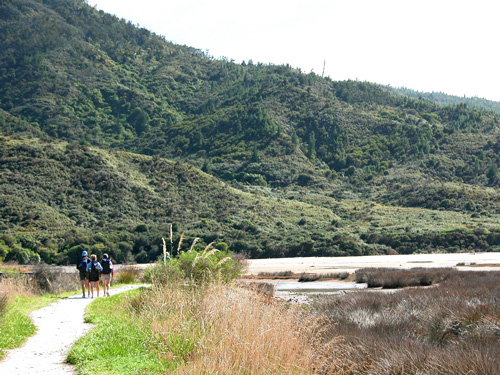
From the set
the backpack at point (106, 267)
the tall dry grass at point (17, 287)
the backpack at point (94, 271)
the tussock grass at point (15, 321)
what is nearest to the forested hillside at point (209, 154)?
the tall dry grass at point (17, 287)

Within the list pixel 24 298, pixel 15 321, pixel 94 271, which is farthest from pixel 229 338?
pixel 94 271

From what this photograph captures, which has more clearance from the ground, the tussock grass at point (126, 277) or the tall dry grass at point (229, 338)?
the tall dry grass at point (229, 338)

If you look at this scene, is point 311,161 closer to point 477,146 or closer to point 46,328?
point 477,146

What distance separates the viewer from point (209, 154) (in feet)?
371

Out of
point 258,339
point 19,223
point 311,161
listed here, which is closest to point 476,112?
point 311,161

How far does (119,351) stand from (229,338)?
2.49 metres

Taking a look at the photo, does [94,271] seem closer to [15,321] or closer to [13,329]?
[15,321]

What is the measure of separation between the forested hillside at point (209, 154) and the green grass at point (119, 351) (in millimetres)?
41541

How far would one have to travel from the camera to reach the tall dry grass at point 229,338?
706cm

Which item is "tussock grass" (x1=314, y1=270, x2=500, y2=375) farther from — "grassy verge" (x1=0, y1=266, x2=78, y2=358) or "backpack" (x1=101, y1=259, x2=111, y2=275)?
"backpack" (x1=101, y1=259, x2=111, y2=275)

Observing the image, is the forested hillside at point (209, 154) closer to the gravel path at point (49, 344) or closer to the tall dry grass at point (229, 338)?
the gravel path at point (49, 344)

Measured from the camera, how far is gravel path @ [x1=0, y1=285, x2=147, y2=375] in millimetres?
8258

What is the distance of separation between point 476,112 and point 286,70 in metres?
54.2

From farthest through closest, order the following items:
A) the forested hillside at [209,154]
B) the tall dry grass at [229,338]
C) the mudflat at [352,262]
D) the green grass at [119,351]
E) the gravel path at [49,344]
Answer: the forested hillside at [209,154], the mudflat at [352,262], the gravel path at [49,344], the green grass at [119,351], the tall dry grass at [229,338]
